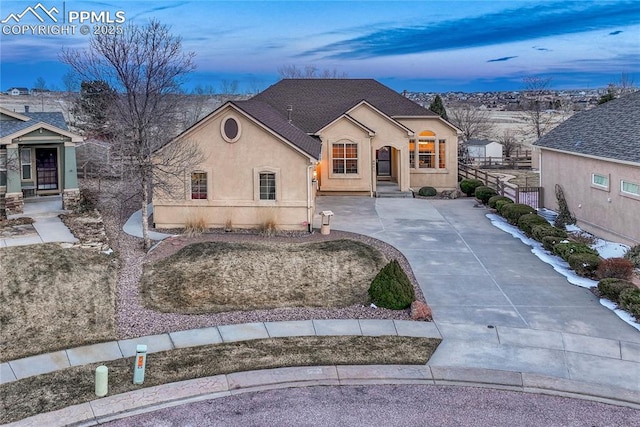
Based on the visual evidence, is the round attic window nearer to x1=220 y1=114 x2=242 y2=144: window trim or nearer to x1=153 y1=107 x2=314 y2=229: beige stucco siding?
x1=220 y1=114 x2=242 y2=144: window trim

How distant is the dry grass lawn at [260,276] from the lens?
12.9m

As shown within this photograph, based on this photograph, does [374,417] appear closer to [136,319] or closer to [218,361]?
[218,361]

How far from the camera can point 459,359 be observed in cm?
990

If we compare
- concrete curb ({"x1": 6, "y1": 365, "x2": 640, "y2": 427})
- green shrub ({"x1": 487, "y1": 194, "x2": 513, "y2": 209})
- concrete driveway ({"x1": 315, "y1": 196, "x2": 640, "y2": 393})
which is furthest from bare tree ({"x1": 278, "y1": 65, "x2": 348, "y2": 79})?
concrete curb ({"x1": 6, "y1": 365, "x2": 640, "y2": 427})

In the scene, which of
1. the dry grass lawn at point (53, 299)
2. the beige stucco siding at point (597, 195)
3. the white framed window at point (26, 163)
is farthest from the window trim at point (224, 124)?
the beige stucco siding at point (597, 195)

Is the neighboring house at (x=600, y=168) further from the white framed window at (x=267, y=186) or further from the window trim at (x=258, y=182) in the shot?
the white framed window at (x=267, y=186)

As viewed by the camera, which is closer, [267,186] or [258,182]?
[258,182]

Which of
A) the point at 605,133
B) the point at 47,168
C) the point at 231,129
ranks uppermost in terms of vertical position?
the point at 231,129

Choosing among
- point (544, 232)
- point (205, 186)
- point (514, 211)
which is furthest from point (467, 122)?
point (205, 186)

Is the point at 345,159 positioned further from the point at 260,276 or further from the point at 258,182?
the point at 260,276

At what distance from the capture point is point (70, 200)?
21.2m

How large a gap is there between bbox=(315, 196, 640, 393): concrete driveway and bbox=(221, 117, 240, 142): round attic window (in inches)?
202

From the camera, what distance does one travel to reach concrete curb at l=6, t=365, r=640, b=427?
321 inches

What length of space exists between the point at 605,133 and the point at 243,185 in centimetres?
1399
